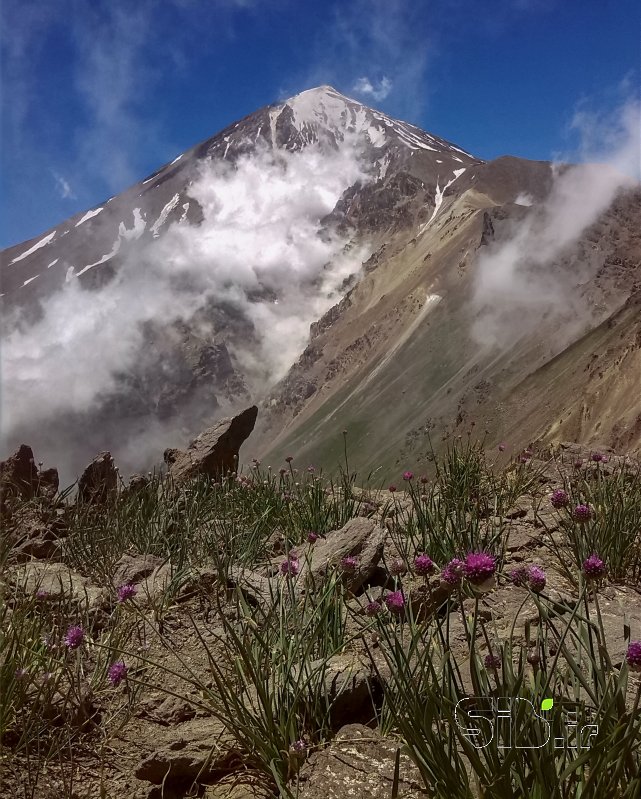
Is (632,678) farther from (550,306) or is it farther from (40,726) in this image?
(550,306)

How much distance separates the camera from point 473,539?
3.71 meters

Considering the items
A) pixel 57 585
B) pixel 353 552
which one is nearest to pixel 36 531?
pixel 57 585

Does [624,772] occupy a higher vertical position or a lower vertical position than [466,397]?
lower

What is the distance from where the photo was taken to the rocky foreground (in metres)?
1.81

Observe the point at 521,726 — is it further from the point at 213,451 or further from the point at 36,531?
the point at 213,451

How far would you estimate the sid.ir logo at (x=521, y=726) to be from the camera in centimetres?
174

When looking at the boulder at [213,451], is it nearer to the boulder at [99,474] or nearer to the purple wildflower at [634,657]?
the boulder at [99,474]

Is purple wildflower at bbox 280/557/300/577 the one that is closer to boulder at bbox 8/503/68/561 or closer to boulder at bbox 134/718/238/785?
boulder at bbox 134/718/238/785

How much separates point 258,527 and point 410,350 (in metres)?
98.8

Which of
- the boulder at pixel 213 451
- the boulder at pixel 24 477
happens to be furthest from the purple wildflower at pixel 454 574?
the boulder at pixel 213 451

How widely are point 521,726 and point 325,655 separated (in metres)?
1.06

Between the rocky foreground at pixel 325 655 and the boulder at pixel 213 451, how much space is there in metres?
3.08

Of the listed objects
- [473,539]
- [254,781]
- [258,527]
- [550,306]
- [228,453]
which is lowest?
[254,781]

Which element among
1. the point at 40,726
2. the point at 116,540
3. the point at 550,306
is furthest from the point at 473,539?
the point at 550,306
